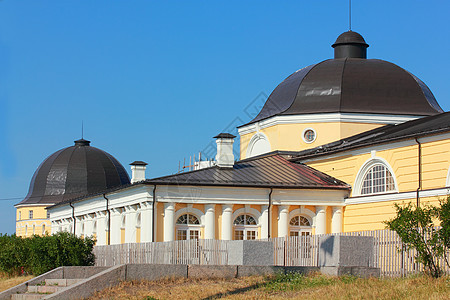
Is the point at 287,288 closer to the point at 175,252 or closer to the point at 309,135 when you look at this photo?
the point at 175,252

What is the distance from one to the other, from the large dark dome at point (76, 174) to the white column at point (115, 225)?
149ft

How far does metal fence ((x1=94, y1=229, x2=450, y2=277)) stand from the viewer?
24219mm

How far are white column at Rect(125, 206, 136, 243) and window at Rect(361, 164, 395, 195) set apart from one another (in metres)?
11.3

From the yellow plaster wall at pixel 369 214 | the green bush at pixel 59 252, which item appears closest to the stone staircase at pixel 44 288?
the green bush at pixel 59 252

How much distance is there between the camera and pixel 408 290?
19766 millimetres

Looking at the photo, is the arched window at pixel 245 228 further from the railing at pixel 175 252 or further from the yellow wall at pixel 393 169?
the railing at pixel 175 252

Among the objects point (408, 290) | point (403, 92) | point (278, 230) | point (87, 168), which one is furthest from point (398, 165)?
point (87, 168)

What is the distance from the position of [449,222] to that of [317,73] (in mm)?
24294

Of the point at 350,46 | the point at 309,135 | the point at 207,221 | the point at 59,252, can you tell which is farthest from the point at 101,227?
the point at 350,46

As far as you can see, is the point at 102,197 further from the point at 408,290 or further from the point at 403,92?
the point at 408,290

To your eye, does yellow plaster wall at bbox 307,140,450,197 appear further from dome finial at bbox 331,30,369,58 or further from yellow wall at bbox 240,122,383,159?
dome finial at bbox 331,30,369,58

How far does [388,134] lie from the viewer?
121ft

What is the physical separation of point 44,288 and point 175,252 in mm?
4806

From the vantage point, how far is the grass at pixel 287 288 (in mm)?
19656
